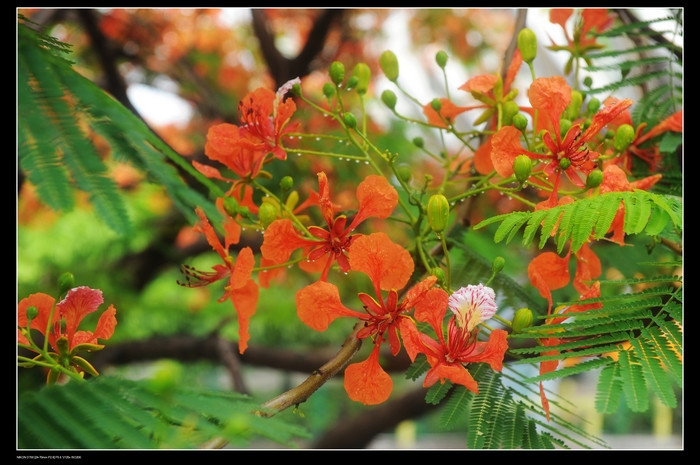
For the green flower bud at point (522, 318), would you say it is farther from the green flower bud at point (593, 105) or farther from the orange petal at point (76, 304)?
the orange petal at point (76, 304)

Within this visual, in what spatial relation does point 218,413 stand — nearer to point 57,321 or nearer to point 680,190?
point 57,321

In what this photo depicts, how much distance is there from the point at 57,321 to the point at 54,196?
23 cm

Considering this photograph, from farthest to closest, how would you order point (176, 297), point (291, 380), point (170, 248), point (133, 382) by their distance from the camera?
1. point (291, 380)
2. point (176, 297)
3. point (170, 248)
4. point (133, 382)

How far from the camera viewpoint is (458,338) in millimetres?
749

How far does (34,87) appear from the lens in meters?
0.70

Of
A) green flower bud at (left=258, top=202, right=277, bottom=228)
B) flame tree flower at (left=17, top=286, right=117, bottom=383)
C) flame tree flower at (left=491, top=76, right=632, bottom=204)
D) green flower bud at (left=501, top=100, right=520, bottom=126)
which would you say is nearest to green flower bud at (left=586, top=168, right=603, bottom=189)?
flame tree flower at (left=491, top=76, right=632, bottom=204)

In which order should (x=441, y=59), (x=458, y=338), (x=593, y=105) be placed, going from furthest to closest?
(x=441, y=59) < (x=593, y=105) < (x=458, y=338)

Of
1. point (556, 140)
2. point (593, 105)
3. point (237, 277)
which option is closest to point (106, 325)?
point (237, 277)

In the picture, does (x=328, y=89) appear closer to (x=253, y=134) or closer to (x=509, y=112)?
(x=253, y=134)

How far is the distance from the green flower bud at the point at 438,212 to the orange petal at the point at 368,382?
0.16m

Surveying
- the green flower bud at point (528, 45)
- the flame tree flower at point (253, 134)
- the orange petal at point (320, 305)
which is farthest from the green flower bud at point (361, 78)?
the orange petal at point (320, 305)

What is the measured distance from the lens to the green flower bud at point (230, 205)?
2.97 feet

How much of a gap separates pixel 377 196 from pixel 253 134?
8.1 inches
